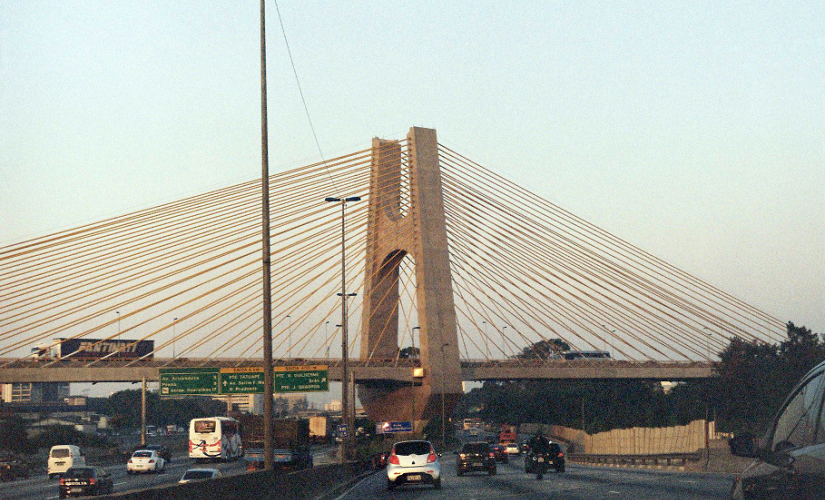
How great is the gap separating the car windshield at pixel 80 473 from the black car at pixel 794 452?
32.1 meters

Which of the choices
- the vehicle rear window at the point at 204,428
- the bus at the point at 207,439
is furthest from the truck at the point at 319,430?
the vehicle rear window at the point at 204,428

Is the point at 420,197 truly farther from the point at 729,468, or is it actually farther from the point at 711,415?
the point at 711,415

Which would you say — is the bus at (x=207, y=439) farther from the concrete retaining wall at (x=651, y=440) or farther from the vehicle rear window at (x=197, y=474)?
the vehicle rear window at (x=197, y=474)

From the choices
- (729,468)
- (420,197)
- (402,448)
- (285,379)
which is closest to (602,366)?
(420,197)

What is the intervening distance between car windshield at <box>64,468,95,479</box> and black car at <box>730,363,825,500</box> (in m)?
→ 32.1

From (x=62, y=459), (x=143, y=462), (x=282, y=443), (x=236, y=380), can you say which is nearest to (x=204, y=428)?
(x=282, y=443)

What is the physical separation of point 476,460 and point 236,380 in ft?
47.6

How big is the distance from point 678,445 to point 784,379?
1369 centimetres

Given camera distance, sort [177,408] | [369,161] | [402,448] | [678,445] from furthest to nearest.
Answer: [177,408] → [678,445] → [369,161] → [402,448]

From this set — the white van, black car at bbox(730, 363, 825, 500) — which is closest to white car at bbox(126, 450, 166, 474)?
the white van

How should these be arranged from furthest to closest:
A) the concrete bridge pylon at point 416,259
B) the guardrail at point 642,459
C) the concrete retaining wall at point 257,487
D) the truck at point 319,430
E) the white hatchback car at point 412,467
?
the truck at point 319,430, the concrete bridge pylon at point 416,259, the guardrail at point 642,459, the white hatchback car at point 412,467, the concrete retaining wall at point 257,487

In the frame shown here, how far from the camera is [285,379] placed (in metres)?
53.1

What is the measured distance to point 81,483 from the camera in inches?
1422

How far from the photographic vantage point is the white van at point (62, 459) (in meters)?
54.6
